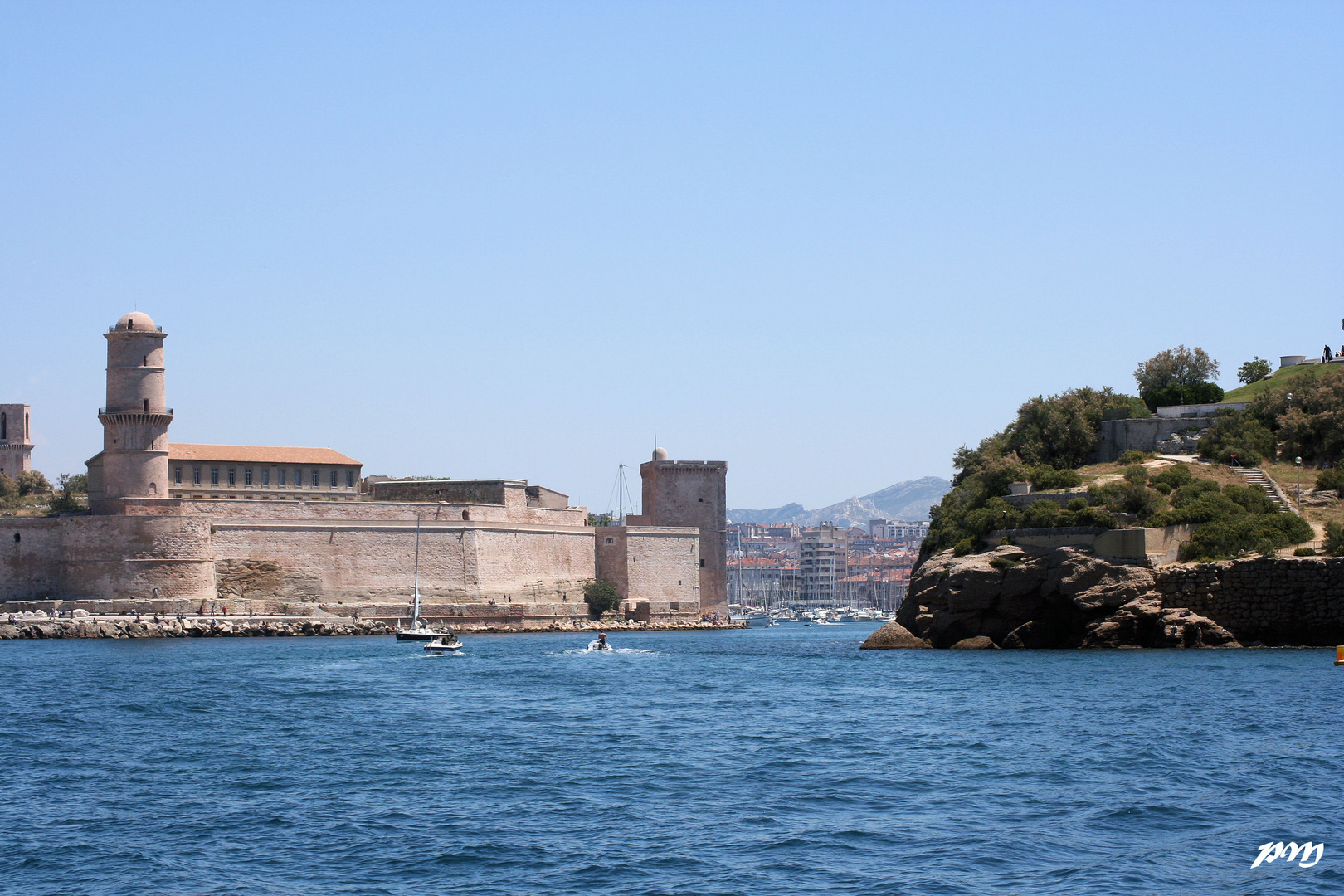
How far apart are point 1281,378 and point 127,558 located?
42.6 metres

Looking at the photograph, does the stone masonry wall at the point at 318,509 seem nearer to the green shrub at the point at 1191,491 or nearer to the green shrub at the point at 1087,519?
the green shrub at the point at 1087,519

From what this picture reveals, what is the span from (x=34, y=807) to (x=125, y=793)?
127 cm

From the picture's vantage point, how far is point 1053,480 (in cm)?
4409

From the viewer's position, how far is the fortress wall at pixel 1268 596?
115ft

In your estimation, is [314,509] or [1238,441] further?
[314,509]

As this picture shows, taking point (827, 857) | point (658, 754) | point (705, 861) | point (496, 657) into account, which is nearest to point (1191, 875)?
point (827, 857)

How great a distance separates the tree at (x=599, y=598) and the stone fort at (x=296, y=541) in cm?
58

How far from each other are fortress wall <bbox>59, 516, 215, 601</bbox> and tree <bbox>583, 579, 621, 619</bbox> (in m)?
19.2

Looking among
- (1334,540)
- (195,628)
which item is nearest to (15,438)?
(195,628)

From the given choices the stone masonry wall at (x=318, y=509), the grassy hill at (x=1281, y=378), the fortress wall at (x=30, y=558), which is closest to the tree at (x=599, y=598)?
the stone masonry wall at (x=318, y=509)

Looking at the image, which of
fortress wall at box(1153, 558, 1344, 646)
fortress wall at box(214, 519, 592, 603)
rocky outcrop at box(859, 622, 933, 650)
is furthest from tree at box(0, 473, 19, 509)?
fortress wall at box(1153, 558, 1344, 646)

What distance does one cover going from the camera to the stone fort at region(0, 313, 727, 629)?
5478 centimetres

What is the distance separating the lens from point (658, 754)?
73.8 ft
